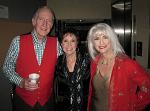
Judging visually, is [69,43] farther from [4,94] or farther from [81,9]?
[81,9]

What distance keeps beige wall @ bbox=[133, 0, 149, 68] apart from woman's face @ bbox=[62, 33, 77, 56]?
1665 mm

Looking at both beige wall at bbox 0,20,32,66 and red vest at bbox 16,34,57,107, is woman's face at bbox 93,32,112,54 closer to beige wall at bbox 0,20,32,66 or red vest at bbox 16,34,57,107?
red vest at bbox 16,34,57,107

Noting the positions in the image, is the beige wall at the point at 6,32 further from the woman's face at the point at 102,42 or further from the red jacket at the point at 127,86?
the red jacket at the point at 127,86

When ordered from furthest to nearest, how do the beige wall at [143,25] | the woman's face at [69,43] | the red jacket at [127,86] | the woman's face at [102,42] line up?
the beige wall at [143,25] → the woman's face at [69,43] → the woman's face at [102,42] → the red jacket at [127,86]

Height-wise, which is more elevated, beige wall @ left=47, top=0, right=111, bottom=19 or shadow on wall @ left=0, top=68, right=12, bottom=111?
beige wall @ left=47, top=0, right=111, bottom=19

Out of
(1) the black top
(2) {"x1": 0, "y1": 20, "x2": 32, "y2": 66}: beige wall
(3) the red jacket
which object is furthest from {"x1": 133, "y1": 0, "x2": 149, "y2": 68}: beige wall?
(2) {"x1": 0, "y1": 20, "x2": 32, "y2": 66}: beige wall

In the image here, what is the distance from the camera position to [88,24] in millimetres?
5285

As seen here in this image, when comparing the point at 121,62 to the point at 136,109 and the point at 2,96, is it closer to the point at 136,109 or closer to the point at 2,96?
the point at 136,109

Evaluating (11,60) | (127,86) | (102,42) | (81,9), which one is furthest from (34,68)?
(81,9)

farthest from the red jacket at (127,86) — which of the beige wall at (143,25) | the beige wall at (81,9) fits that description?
the beige wall at (81,9)

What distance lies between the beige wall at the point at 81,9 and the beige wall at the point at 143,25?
1297 millimetres

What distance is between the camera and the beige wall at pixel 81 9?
5336mm

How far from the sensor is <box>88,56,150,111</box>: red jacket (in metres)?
2.04

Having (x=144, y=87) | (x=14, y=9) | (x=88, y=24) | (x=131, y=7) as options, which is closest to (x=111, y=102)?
(x=144, y=87)
